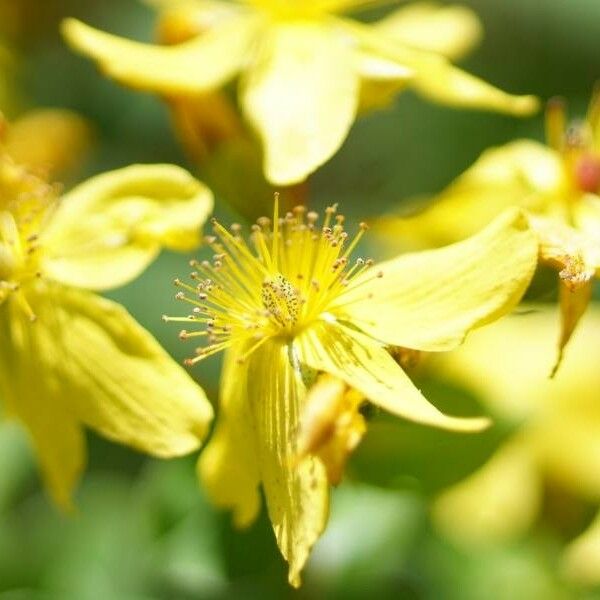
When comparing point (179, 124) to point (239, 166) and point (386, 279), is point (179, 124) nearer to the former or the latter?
point (239, 166)

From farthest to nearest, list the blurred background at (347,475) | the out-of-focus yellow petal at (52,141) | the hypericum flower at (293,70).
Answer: the out-of-focus yellow petal at (52,141)
the blurred background at (347,475)
the hypericum flower at (293,70)

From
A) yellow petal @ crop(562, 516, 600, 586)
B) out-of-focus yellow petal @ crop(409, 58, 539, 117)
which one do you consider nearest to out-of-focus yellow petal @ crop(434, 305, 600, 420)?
yellow petal @ crop(562, 516, 600, 586)

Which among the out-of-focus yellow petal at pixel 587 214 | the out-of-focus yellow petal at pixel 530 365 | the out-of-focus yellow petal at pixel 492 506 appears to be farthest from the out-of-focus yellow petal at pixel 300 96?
the out-of-focus yellow petal at pixel 492 506

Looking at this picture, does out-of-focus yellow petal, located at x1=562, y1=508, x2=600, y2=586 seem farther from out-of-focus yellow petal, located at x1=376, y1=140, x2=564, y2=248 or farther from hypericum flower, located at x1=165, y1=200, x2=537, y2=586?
hypericum flower, located at x1=165, y1=200, x2=537, y2=586

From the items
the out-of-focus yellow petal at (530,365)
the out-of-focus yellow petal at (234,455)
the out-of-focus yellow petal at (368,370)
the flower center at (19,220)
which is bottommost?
the out-of-focus yellow petal at (530,365)

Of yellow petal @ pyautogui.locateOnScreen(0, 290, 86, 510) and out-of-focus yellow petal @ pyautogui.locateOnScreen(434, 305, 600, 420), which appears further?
out-of-focus yellow petal @ pyautogui.locateOnScreen(434, 305, 600, 420)

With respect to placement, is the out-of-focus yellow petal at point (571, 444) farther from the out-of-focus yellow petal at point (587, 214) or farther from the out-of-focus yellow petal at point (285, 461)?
the out-of-focus yellow petal at point (285, 461)

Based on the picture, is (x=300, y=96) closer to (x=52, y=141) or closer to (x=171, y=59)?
(x=171, y=59)

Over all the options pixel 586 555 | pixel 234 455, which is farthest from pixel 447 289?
pixel 586 555
